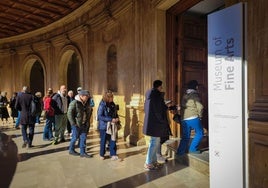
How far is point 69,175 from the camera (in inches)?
175

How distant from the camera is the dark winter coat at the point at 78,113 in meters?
5.43

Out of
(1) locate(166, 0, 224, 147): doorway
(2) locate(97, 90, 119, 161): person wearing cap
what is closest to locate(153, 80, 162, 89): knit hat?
(2) locate(97, 90, 119, 161): person wearing cap

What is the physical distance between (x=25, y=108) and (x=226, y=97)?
518 cm

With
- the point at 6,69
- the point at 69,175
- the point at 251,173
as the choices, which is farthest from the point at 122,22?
the point at 6,69

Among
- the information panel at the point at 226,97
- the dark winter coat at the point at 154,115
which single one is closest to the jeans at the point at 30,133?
the dark winter coat at the point at 154,115

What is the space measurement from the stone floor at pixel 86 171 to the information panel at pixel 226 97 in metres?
1.38

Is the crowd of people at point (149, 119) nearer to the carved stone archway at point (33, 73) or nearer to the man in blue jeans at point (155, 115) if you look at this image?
the man in blue jeans at point (155, 115)

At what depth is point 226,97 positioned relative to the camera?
2533 millimetres

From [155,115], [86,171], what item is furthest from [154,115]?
[86,171]

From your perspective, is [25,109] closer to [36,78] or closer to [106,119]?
[106,119]

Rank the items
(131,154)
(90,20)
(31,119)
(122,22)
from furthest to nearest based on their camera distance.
A: (90,20) → (122,22) → (31,119) → (131,154)

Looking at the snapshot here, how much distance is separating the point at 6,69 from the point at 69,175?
12.9m

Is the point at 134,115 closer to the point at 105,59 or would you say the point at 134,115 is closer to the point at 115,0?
the point at 105,59

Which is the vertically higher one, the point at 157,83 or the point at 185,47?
the point at 185,47
